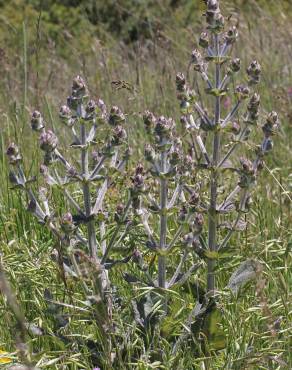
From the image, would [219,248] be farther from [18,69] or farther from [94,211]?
[18,69]

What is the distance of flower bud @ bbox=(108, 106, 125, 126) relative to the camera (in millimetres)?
1894

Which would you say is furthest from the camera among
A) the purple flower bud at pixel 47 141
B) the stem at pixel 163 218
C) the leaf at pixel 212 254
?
the leaf at pixel 212 254

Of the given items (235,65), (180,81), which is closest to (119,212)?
(180,81)

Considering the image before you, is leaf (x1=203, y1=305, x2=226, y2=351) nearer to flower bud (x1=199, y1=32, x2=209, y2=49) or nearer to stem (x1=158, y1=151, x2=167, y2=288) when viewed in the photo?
stem (x1=158, y1=151, x2=167, y2=288)

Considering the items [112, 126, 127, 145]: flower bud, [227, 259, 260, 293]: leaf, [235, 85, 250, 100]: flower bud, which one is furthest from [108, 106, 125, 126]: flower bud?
[227, 259, 260, 293]: leaf

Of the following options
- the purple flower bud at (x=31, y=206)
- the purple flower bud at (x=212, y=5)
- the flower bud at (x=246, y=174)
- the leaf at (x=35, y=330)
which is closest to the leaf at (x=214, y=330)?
the flower bud at (x=246, y=174)

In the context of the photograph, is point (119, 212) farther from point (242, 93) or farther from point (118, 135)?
point (242, 93)

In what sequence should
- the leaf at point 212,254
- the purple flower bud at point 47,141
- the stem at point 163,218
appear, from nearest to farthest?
the purple flower bud at point 47,141
the stem at point 163,218
the leaf at point 212,254

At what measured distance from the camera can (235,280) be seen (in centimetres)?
205

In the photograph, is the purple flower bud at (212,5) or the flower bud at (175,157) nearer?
the flower bud at (175,157)

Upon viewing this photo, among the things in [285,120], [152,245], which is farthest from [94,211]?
[285,120]

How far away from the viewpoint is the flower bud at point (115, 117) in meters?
1.89

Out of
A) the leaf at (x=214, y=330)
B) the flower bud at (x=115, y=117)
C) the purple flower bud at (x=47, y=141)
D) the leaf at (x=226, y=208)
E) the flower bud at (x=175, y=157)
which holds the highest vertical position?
the flower bud at (x=115, y=117)

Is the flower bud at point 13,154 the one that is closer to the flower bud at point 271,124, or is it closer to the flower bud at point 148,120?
the flower bud at point 148,120
